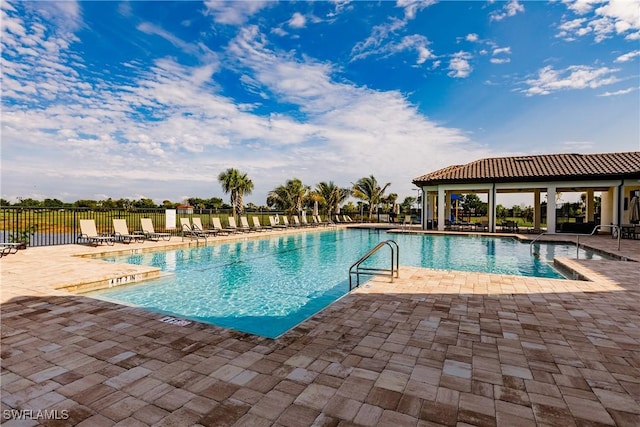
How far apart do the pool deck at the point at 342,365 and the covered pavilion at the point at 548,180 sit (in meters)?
14.2

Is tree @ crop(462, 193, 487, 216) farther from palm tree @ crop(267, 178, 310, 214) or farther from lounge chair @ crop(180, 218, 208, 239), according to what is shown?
lounge chair @ crop(180, 218, 208, 239)

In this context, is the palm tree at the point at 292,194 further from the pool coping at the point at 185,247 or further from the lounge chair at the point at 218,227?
the pool coping at the point at 185,247

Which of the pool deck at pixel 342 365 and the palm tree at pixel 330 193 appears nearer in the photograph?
the pool deck at pixel 342 365

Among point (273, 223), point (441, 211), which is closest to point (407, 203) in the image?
point (441, 211)

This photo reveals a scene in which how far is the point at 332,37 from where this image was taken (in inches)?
482

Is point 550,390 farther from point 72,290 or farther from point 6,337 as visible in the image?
point 72,290

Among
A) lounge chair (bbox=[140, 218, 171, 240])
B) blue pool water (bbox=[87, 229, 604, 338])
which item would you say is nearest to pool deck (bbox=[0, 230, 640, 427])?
blue pool water (bbox=[87, 229, 604, 338])

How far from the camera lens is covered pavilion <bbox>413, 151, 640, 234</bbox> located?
51.1ft

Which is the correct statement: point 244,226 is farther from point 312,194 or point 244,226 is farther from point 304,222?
point 312,194

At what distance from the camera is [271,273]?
8.08 metres

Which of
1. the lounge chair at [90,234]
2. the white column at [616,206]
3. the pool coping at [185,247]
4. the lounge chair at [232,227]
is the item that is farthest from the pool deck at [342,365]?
the white column at [616,206]

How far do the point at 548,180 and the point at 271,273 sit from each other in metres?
16.0

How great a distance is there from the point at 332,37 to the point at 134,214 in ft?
36.1

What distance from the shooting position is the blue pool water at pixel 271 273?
5225mm
